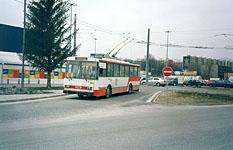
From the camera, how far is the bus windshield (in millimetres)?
18219

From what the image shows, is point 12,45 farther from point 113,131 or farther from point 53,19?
point 113,131

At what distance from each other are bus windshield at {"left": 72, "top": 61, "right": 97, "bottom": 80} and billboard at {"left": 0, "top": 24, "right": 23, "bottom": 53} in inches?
448

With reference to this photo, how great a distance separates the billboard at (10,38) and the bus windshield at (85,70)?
11384 millimetres

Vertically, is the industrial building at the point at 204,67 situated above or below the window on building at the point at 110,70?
above

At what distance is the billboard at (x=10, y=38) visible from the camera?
2672 cm

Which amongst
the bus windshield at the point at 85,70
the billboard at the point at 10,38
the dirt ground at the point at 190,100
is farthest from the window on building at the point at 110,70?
the billboard at the point at 10,38

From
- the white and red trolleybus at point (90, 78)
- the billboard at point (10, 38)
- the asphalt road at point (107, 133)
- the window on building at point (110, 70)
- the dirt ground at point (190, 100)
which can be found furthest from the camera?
the billboard at point (10, 38)

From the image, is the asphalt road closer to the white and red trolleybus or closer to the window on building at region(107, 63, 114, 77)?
the white and red trolleybus

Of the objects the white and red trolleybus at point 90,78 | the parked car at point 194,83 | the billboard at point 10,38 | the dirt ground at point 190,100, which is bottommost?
the dirt ground at point 190,100

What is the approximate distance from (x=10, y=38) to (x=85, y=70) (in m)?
12.3

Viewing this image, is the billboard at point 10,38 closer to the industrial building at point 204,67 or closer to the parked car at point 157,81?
the parked car at point 157,81

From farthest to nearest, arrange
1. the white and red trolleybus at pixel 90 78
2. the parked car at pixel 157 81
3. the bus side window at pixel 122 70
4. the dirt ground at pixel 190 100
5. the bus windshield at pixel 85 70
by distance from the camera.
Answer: the parked car at pixel 157 81 < the bus side window at pixel 122 70 < the dirt ground at pixel 190 100 < the bus windshield at pixel 85 70 < the white and red trolleybus at pixel 90 78

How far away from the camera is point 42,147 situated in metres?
6.14

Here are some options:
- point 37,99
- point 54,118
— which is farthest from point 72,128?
point 37,99
